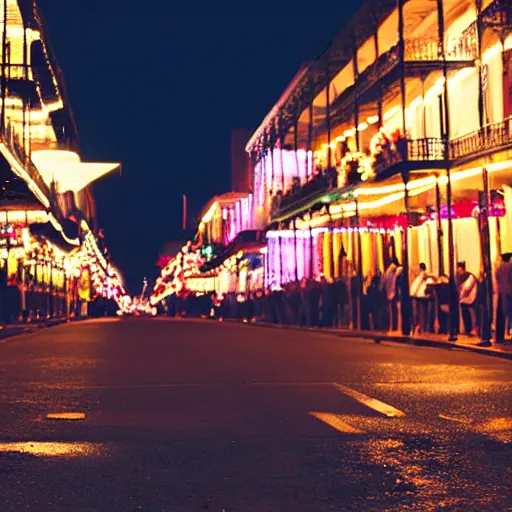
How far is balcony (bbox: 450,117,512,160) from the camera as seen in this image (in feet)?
76.3

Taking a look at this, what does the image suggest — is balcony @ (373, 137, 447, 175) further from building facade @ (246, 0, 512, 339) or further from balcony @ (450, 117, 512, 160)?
balcony @ (450, 117, 512, 160)

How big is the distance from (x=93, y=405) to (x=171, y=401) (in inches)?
31.1

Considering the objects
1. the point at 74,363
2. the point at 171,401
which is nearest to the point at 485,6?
the point at 74,363

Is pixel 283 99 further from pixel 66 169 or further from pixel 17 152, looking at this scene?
pixel 17 152

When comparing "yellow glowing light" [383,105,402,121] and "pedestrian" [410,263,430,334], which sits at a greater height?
"yellow glowing light" [383,105,402,121]

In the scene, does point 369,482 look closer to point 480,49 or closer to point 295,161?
point 480,49

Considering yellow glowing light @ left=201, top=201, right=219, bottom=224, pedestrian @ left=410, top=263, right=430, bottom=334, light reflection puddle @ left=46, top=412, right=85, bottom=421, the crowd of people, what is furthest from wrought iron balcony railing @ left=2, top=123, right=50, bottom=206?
yellow glowing light @ left=201, top=201, right=219, bottom=224

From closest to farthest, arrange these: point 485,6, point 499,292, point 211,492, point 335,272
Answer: point 211,492 < point 499,292 < point 485,6 < point 335,272

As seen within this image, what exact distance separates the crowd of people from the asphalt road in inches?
321

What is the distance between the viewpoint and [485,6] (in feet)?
89.1

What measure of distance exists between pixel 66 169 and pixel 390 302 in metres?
33.9

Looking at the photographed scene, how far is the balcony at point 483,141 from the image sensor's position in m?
23.2

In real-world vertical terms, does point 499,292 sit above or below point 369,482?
above

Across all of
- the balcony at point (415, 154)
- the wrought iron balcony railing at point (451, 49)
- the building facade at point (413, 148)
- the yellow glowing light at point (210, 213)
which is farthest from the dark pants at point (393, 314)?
the yellow glowing light at point (210, 213)
